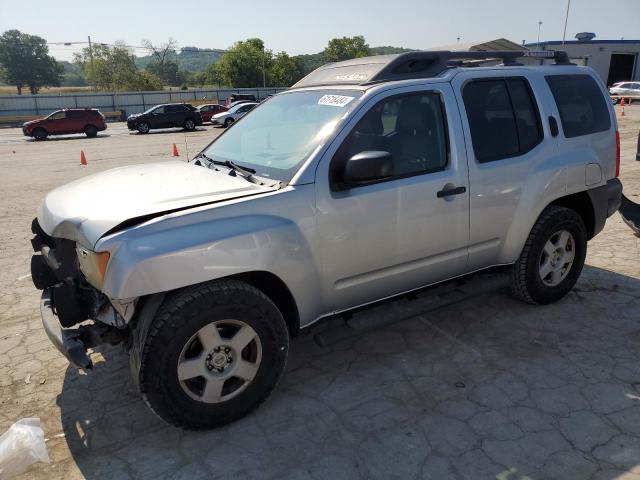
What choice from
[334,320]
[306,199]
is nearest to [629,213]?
[334,320]

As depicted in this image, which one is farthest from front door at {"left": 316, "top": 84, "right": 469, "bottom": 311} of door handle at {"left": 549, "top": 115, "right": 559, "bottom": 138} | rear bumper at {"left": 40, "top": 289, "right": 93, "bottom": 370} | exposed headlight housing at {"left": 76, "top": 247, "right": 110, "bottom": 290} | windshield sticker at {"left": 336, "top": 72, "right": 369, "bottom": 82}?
rear bumper at {"left": 40, "top": 289, "right": 93, "bottom": 370}

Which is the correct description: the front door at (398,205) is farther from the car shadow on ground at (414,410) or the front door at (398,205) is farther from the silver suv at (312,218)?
the car shadow on ground at (414,410)

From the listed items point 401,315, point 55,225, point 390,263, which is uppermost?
point 55,225

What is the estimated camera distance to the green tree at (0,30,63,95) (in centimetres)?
9213

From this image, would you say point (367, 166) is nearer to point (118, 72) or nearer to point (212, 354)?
point (212, 354)

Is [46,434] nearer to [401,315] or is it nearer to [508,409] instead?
[401,315]

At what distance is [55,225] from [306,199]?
4.59 ft

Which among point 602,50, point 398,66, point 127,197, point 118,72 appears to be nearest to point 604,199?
point 398,66

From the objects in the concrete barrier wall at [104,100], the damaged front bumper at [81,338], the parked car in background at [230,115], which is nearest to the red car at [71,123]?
the parked car in background at [230,115]

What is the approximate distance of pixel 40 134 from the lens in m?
26.0

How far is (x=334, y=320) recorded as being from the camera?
3.44 meters

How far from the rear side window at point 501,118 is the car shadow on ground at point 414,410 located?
1.10 meters

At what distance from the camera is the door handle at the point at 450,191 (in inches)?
133

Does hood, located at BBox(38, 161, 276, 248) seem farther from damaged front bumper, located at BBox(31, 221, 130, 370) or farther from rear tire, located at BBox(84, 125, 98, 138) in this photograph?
rear tire, located at BBox(84, 125, 98, 138)
